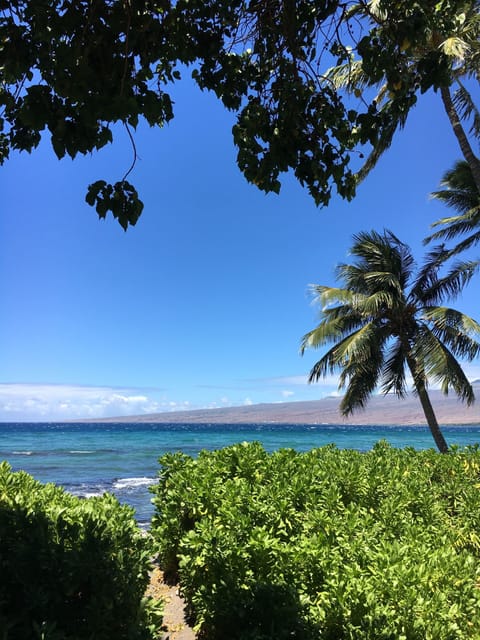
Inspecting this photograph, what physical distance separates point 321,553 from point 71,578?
1.67 metres

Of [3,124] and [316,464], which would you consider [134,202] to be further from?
[316,464]

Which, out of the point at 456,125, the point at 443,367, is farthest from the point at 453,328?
the point at 456,125

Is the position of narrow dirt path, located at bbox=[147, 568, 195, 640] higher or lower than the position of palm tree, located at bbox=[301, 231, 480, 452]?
lower

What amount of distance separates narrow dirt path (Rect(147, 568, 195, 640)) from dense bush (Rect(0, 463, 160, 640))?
706mm

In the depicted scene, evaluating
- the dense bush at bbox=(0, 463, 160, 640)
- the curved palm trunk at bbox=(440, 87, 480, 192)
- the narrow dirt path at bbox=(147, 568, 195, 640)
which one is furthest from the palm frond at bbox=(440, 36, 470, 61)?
the narrow dirt path at bbox=(147, 568, 195, 640)

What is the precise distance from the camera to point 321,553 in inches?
117

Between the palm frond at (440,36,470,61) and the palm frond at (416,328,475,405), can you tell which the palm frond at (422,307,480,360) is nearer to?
the palm frond at (416,328,475,405)

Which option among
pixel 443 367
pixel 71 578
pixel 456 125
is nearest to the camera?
pixel 71 578

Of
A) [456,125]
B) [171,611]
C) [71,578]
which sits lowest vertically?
[171,611]

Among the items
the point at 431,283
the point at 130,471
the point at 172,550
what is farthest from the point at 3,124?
the point at 130,471

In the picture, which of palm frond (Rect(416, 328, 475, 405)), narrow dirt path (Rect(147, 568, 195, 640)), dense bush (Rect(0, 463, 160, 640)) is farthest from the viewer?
palm frond (Rect(416, 328, 475, 405))

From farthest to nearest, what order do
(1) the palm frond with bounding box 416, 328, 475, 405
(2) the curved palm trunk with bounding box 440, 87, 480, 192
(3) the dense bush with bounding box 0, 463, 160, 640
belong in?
1. (1) the palm frond with bounding box 416, 328, 475, 405
2. (2) the curved palm trunk with bounding box 440, 87, 480, 192
3. (3) the dense bush with bounding box 0, 463, 160, 640

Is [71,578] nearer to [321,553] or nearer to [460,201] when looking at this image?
[321,553]

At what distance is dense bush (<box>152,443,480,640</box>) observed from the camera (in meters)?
2.55
